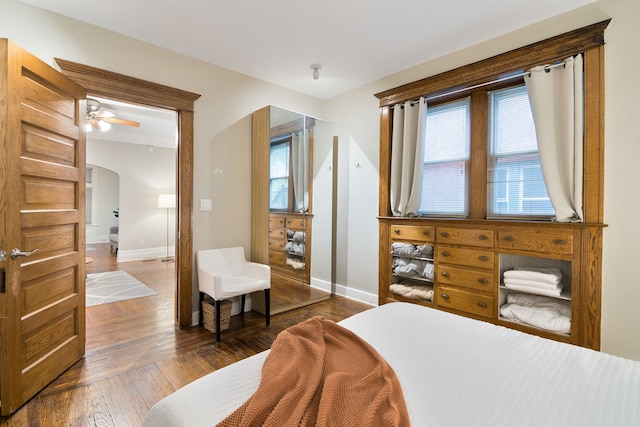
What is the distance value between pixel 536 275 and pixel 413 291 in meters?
1.13

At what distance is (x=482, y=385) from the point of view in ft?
3.61

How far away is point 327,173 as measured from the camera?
408 cm

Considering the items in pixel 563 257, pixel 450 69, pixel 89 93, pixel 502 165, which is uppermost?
pixel 450 69

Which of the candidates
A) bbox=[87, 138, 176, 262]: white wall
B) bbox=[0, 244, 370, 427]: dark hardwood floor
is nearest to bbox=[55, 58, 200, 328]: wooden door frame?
bbox=[0, 244, 370, 427]: dark hardwood floor

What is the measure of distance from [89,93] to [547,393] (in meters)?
3.48

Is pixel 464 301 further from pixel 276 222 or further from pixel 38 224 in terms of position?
pixel 38 224

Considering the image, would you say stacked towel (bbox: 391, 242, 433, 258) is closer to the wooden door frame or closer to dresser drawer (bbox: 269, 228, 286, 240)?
dresser drawer (bbox: 269, 228, 286, 240)

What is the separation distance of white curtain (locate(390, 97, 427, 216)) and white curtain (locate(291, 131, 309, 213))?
1.02 meters

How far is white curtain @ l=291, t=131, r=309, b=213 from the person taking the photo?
361cm

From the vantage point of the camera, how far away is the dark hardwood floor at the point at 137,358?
1.80 m

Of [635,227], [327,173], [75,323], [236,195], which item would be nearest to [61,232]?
[75,323]

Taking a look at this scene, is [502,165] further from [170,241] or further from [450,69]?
[170,241]

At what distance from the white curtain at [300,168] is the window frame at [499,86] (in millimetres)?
899

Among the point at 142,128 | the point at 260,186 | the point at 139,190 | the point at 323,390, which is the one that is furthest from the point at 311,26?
the point at 139,190
